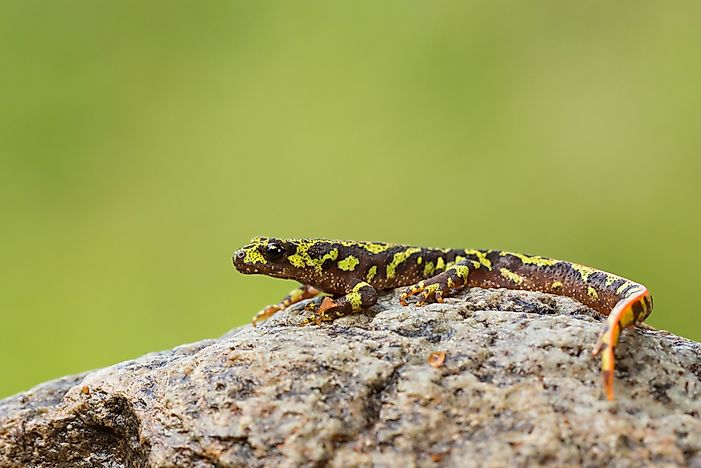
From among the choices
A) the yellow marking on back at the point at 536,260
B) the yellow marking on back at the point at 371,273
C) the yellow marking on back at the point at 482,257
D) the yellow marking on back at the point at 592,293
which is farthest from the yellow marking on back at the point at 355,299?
the yellow marking on back at the point at 592,293

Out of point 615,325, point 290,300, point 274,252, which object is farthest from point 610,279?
point 290,300

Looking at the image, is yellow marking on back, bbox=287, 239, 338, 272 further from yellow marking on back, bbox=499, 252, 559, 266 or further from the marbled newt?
yellow marking on back, bbox=499, 252, 559, 266

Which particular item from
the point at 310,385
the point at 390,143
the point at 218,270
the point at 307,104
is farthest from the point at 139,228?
the point at 310,385

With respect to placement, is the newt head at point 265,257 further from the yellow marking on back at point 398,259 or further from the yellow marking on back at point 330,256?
the yellow marking on back at point 398,259

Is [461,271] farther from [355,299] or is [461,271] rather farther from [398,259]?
[355,299]

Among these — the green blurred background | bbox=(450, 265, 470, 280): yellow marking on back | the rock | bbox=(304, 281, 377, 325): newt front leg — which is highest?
the green blurred background

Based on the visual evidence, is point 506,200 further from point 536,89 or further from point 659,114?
point 659,114

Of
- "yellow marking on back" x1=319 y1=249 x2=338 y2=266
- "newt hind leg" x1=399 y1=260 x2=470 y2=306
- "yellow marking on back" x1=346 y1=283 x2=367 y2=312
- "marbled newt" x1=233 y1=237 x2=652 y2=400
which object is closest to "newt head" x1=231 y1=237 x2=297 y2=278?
"marbled newt" x1=233 y1=237 x2=652 y2=400
